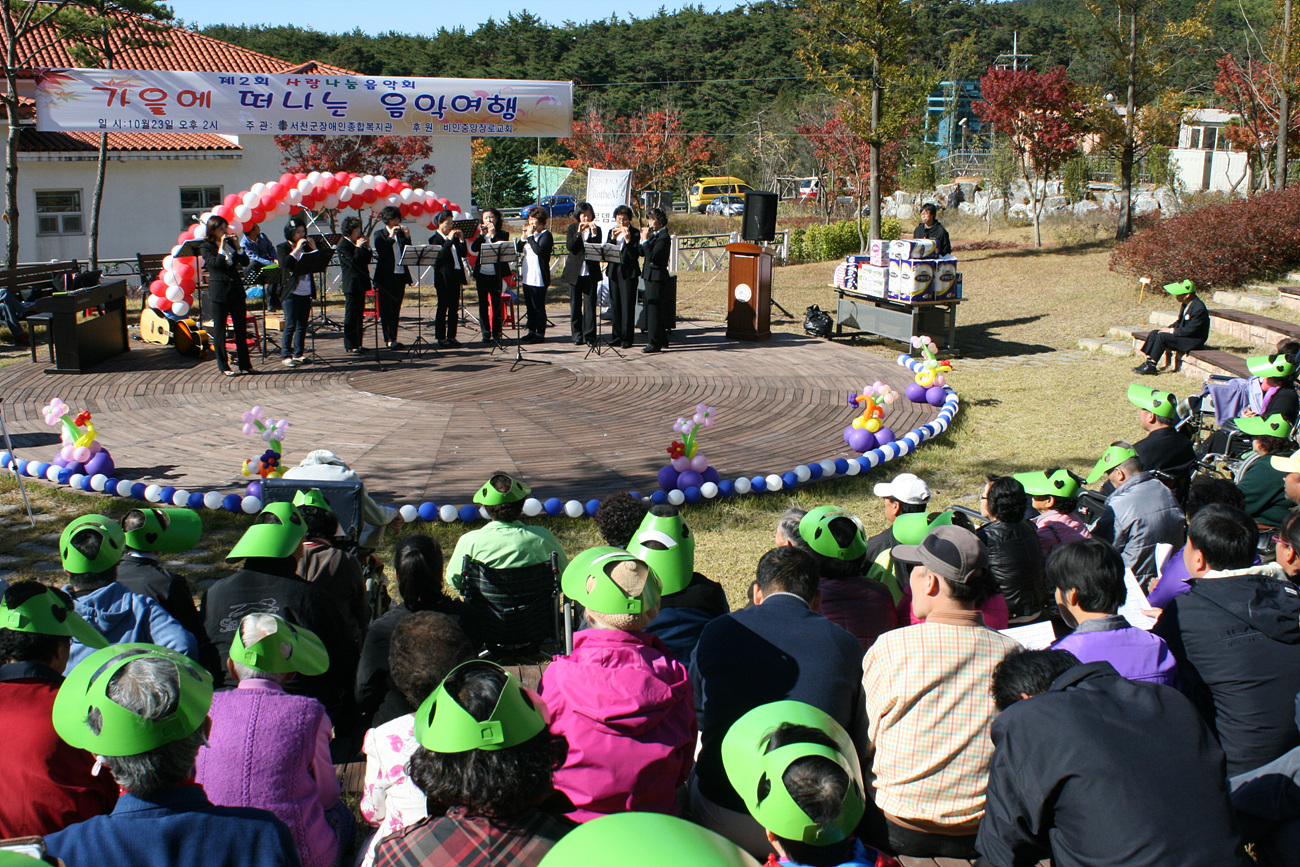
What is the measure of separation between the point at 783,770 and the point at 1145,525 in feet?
13.2

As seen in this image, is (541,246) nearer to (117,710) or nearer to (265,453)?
(265,453)

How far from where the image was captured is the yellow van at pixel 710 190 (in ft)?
126

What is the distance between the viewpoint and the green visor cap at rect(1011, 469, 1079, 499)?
5410 millimetres

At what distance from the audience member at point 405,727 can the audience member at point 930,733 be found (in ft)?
4.40

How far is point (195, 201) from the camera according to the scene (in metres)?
22.9

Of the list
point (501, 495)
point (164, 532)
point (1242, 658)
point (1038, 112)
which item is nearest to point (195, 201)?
point (1038, 112)

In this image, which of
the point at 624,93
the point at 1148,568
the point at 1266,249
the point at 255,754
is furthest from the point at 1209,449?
the point at 624,93

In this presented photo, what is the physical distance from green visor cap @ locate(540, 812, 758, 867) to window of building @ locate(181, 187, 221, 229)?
940 inches

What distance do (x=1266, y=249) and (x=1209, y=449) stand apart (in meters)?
9.93

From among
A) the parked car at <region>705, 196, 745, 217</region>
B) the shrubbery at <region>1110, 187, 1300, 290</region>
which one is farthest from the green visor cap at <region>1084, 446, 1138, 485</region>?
the parked car at <region>705, 196, 745, 217</region>

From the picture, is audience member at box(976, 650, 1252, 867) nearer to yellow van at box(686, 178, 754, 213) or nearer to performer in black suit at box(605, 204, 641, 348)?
performer in black suit at box(605, 204, 641, 348)

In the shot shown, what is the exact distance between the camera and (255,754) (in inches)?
109

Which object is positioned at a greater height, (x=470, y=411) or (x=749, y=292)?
(x=749, y=292)

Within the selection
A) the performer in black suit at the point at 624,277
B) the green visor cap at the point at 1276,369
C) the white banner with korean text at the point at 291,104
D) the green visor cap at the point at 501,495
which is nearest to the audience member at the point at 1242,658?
the green visor cap at the point at 501,495
